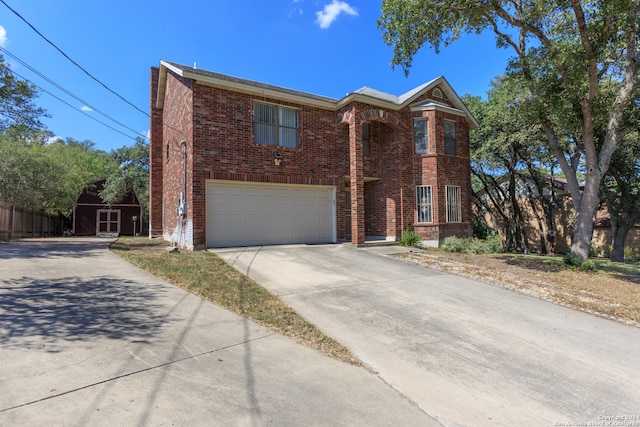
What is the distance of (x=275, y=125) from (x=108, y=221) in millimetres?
21336

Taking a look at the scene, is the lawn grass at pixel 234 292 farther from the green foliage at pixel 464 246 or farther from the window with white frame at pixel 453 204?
the window with white frame at pixel 453 204

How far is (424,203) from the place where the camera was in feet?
43.4

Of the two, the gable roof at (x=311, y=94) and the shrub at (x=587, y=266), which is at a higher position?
the gable roof at (x=311, y=94)

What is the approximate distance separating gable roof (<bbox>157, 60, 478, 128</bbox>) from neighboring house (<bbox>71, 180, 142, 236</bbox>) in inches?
540

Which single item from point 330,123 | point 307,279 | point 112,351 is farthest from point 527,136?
point 112,351

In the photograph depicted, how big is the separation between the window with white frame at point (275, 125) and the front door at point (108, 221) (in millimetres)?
20579

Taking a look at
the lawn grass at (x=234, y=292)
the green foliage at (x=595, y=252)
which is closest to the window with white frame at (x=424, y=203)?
the lawn grass at (x=234, y=292)

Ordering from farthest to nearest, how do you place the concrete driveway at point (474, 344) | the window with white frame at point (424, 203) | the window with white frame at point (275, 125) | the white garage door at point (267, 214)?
the window with white frame at point (424, 203)
the window with white frame at point (275, 125)
the white garage door at point (267, 214)
the concrete driveway at point (474, 344)

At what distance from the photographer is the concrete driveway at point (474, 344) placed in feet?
10.2

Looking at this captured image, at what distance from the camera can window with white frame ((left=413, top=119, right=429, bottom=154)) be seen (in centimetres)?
1345

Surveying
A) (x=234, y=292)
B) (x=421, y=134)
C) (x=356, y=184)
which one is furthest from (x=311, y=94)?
(x=234, y=292)

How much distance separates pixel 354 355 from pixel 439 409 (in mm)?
1188

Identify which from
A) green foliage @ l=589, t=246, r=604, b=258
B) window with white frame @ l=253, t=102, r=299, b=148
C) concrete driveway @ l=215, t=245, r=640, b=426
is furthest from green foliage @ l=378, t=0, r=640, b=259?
green foliage @ l=589, t=246, r=604, b=258

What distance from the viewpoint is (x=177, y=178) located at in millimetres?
12172
